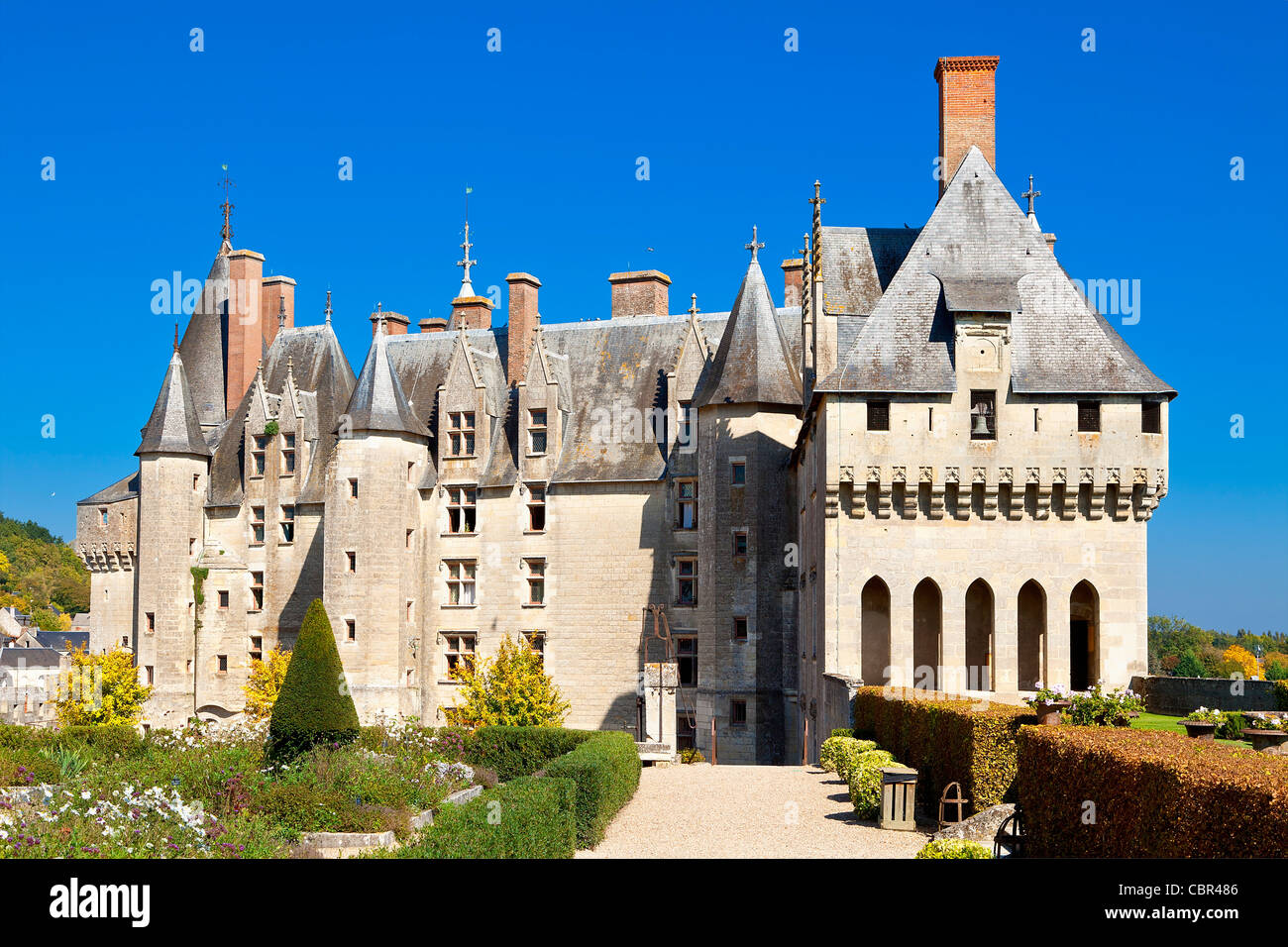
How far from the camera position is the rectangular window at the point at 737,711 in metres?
37.3

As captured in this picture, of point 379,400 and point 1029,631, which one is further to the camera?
point 379,400

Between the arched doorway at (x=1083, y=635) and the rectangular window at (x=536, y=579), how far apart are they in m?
19.4

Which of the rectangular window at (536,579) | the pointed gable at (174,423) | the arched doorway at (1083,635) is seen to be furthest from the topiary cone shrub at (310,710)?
the pointed gable at (174,423)

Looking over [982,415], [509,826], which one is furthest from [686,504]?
[509,826]

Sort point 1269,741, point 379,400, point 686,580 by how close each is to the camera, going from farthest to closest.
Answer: point 379,400, point 686,580, point 1269,741

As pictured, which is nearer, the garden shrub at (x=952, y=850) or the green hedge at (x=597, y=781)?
the garden shrub at (x=952, y=850)

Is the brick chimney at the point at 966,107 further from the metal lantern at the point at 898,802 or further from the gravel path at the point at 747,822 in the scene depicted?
the metal lantern at the point at 898,802

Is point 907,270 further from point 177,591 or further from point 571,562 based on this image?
point 177,591

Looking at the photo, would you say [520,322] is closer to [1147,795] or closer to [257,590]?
[257,590]

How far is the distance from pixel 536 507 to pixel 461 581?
3684 mm

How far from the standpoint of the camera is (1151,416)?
91.4ft

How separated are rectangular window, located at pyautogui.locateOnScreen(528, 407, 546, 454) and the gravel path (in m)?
20.5

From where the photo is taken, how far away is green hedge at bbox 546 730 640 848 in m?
16.3

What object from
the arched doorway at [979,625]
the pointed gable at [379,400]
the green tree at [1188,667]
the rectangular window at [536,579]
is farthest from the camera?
the green tree at [1188,667]
